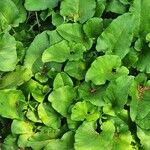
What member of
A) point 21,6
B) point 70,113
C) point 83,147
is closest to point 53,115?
point 70,113

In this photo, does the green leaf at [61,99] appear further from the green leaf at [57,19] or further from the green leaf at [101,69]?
the green leaf at [57,19]

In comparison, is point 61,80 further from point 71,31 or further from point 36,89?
point 71,31

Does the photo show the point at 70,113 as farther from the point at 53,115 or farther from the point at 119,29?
the point at 119,29

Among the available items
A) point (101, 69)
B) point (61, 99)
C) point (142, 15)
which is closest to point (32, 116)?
point (61, 99)

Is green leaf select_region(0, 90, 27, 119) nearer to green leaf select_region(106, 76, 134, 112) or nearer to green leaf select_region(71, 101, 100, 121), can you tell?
green leaf select_region(71, 101, 100, 121)

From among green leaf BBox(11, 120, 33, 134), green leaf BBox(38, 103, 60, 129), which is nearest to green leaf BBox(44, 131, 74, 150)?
green leaf BBox(38, 103, 60, 129)

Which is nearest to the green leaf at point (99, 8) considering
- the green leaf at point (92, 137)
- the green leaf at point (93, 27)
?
the green leaf at point (93, 27)
